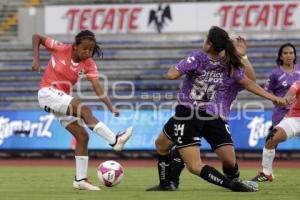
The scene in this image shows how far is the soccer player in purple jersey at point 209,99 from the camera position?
36.6 ft

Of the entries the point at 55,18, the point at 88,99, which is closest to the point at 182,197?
the point at 88,99

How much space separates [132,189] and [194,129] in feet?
5.34

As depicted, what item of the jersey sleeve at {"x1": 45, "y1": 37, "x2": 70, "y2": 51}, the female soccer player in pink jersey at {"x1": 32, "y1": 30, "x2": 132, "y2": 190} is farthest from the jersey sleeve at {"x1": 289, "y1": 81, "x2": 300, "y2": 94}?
the jersey sleeve at {"x1": 45, "y1": 37, "x2": 70, "y2": 51}

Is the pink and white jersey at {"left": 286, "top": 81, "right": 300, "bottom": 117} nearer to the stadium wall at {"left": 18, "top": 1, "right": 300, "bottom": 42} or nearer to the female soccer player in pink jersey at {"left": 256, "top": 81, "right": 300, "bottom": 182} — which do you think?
the female soccer player in pink jersey at {"left": 256, "top": 81, "right": 300, "bottom": 182}

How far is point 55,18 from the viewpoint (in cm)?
3162

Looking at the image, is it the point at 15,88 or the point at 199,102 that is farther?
the point at 15,88

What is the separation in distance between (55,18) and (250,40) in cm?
746

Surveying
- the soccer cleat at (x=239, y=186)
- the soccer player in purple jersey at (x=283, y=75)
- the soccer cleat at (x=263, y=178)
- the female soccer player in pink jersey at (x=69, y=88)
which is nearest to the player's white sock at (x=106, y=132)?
the female soccer player in pink jersey at (x=69, y=88)

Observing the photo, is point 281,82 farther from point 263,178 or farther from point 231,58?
point 231,58

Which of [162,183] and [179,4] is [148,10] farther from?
[162,183]

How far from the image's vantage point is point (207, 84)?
1137 cm

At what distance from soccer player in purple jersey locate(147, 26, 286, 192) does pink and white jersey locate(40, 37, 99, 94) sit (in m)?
1.79

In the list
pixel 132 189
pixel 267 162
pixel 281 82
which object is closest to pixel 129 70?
pixel 281 82

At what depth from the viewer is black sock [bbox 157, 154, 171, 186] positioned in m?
12.0
